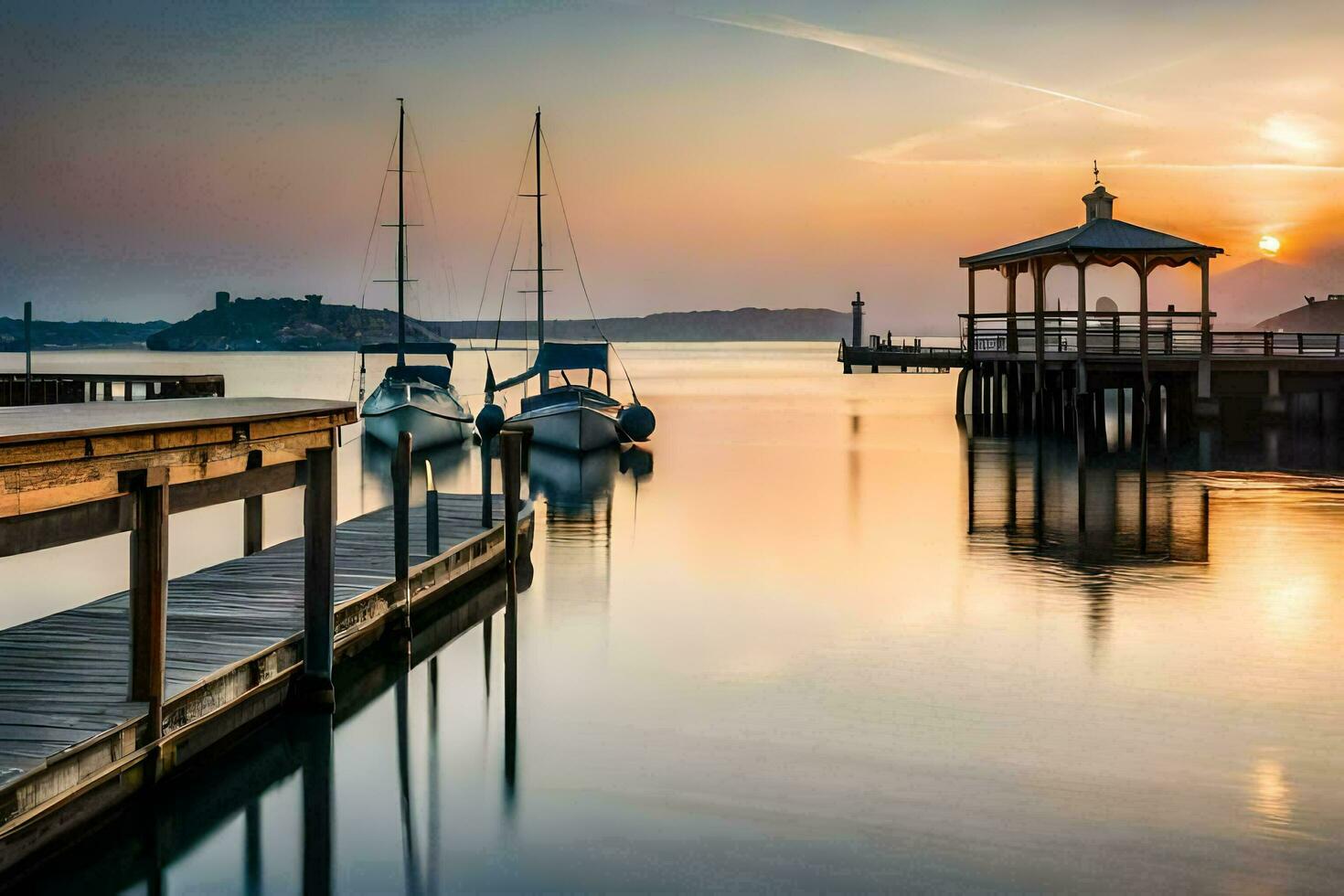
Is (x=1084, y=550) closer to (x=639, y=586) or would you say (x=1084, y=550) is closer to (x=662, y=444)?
(x=639, y=586)

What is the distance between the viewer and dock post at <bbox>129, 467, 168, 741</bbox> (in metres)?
7.50

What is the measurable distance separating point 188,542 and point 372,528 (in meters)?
7.70

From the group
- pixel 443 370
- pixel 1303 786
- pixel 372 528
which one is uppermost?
pixel 443 370

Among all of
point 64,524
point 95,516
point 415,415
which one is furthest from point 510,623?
point 415,415

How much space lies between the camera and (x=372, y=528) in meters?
16.1

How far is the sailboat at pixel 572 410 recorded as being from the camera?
124 feet

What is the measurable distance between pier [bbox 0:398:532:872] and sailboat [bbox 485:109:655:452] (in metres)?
23.1

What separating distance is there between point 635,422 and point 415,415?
682cm

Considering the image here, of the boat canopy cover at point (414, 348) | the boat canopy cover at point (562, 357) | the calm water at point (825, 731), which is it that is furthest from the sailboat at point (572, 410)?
the calm water at point (825, 731)

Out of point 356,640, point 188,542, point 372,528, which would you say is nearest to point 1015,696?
point 356,640

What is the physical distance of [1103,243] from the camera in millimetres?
39094

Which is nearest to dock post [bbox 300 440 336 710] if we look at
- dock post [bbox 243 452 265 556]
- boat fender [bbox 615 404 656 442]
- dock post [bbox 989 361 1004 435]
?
dock post [bbox 243 452 265 556]

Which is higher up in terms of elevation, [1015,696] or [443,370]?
[443,370]

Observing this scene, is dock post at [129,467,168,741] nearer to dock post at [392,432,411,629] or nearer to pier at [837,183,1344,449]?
dock post at [392,432,411,629]
